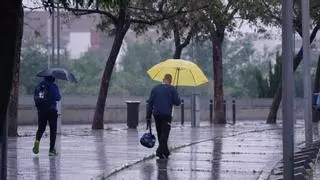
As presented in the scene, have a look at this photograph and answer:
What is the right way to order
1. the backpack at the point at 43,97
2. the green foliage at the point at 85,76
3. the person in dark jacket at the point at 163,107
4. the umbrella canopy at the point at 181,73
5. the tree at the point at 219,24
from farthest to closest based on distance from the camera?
the green foliage at the point at 85,76
the tree at the point at 219,24
the umbrella canopy at the point at 181,73
the backpack at the point at 43,97
the person in dark jacket at the point at 163,107

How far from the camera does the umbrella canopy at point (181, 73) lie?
1512cm

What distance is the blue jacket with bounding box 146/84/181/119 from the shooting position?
45.3ft

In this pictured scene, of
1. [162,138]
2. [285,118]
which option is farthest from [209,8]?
[285,118]

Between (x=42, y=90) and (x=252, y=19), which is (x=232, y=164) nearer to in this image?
(x=42, y=90)

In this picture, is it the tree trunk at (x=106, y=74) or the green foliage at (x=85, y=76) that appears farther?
the green foliage at (x=85, y=76)

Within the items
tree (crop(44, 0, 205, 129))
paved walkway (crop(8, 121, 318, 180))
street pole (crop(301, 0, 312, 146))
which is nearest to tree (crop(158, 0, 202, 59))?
tree (crop(44, 0, 205, 129))

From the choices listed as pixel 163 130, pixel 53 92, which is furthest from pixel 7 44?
pixel 53 92

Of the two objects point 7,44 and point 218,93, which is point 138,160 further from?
point 218,93

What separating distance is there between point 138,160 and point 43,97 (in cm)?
229

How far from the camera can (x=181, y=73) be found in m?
15.6

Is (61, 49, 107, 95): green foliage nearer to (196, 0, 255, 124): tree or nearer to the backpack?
(196, 0, 255, 124): tree

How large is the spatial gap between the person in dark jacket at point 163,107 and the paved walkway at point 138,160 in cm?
43

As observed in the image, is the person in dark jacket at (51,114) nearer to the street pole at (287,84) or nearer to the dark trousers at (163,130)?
the dark trousers at (163,130)

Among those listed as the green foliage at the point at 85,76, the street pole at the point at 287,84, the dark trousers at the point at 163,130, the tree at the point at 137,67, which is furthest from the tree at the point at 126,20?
the tree at the point at 137,67
